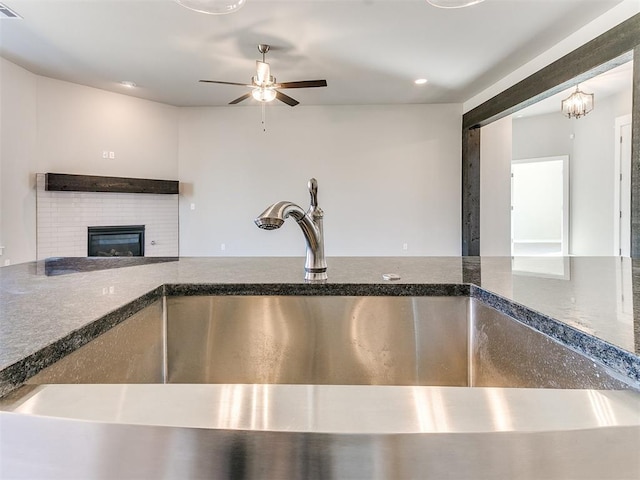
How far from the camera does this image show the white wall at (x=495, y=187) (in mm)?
5727

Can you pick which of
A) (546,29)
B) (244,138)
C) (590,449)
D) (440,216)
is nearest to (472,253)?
(440,216)

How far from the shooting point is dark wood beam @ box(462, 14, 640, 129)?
2984mm

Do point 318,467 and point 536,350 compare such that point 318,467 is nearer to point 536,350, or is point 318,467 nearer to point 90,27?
point 536,350

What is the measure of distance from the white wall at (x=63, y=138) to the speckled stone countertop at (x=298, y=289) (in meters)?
3.82

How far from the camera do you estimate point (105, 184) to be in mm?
5098

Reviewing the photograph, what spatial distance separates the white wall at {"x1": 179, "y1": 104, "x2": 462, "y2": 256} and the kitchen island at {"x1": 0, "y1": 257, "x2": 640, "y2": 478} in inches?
173

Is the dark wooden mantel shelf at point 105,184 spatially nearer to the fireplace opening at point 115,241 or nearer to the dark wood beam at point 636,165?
the fireplace opening at point 115,241

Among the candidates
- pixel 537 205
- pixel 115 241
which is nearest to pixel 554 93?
pixel 115 241

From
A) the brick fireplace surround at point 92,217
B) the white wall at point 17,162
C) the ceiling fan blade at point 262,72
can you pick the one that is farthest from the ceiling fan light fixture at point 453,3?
the brick fireplace surround at point 92,217

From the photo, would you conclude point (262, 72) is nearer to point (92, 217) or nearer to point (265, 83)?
point (265, 83)

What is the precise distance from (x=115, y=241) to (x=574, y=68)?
5912mm

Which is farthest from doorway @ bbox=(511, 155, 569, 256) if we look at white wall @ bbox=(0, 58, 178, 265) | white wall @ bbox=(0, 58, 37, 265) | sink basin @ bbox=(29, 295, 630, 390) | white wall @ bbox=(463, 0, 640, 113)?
white wall @ bbox=(0, 58, 37, 265)

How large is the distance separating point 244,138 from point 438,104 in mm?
3173

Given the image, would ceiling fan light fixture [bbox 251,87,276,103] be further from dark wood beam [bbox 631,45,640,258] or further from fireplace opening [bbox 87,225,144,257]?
dark wood beam [bbox 631,45,640,258]
